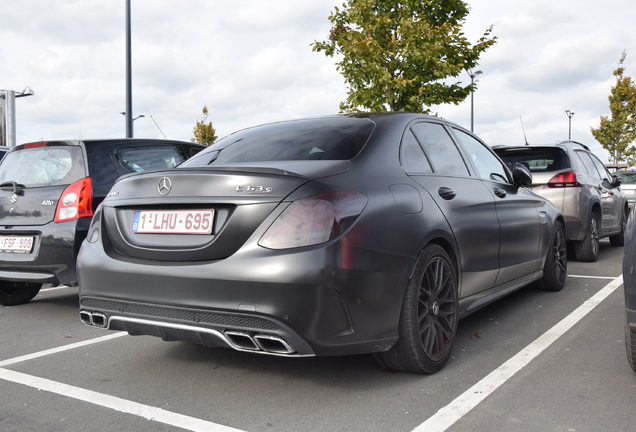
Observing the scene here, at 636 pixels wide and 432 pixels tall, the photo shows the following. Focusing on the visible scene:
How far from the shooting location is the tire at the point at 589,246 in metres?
8.34

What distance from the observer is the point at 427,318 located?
3656mm

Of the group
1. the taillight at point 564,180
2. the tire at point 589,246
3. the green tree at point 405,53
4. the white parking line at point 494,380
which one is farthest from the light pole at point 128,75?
the white parking line at point 494,380

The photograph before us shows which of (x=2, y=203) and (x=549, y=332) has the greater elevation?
(x=2, y=203)

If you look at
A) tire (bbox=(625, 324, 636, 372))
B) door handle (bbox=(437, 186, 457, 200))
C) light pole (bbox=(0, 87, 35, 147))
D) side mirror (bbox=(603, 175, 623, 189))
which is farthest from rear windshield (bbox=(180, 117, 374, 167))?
light pole (bbox=(0, 87, 35, 147))

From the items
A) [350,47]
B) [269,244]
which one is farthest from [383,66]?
[269,244]

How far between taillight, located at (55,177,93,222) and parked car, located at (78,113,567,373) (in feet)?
5.12

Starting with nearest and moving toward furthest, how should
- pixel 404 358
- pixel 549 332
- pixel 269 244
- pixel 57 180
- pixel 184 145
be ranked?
1. pixel 269 244
2. pixel 404 358
3. pixel 549 332
4. pixel 57 180
5. pixel 184 145

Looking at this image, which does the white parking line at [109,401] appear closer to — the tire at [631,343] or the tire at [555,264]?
the tire at [631,343]

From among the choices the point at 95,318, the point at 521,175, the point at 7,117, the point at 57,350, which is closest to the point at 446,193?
the point at 521,175

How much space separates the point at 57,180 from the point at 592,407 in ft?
14.4

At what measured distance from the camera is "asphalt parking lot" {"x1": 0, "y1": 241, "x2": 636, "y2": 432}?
3.01m

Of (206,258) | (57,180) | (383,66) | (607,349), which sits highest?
(383,66)

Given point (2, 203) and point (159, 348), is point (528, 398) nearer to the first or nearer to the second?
point (159, 348)

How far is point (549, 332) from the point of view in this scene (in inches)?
183
